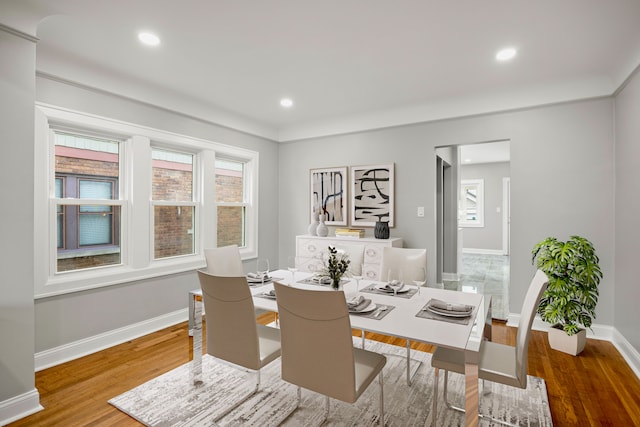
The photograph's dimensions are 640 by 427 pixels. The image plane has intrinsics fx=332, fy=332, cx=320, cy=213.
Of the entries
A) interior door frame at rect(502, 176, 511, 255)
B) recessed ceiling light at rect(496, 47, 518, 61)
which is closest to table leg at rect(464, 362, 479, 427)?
recessed ceiling light at rect(496, 47, 518, 61)

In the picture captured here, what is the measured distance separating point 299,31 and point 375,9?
579 millimetres

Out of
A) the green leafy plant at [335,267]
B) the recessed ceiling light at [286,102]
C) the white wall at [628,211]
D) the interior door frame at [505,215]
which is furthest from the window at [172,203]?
the interior door frame at [505,215]

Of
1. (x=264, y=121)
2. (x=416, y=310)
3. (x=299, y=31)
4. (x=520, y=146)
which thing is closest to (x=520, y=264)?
(x=520, y=146)

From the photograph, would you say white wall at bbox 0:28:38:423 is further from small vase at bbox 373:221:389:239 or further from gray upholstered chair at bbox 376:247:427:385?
small vase at bbox 373:221:389:239

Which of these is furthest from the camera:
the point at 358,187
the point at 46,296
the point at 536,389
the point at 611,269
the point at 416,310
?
the point at 358,187

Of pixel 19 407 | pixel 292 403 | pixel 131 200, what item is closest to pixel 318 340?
pixel 292 403

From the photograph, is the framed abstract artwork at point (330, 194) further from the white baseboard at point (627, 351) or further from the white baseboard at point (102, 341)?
the white baseboard at point (627, 351)

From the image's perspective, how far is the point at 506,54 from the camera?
2.75 metres

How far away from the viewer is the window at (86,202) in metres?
2.96

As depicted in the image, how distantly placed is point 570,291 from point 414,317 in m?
2.09

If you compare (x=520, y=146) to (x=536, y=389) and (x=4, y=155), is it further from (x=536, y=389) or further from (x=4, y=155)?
(x=4, y=155)

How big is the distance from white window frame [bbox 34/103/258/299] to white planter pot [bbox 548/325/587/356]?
3.68m

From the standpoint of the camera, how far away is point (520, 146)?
12.0ft

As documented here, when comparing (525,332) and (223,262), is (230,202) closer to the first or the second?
(223,262)
